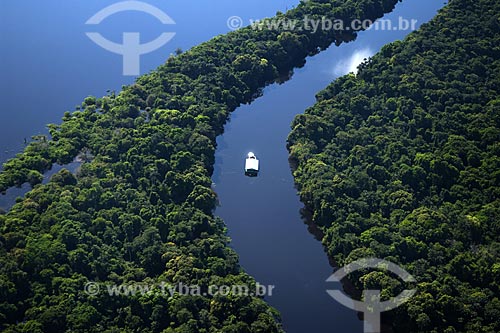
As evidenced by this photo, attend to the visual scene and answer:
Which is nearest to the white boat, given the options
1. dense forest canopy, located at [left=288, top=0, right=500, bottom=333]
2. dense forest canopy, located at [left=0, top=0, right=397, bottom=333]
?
dense forest canopy, located at [left=0, top=0, right=397, bottom=333]

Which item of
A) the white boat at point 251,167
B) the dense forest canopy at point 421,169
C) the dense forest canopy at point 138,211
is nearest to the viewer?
the dense forest canopy at point 138,211

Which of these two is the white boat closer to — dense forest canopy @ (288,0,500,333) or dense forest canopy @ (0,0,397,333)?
dense forest canopy @ (0,0,397,333)

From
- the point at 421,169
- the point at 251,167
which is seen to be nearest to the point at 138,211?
the point at 251,167

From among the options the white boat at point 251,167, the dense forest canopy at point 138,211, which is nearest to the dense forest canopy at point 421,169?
the white boat at point 251,167

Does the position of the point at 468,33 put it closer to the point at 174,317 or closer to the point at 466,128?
the point at 466,128

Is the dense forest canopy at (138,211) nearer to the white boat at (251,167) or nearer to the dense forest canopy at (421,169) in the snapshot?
the white boat at (251,167)

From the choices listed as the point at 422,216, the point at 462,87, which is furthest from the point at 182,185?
the point at 462,87
